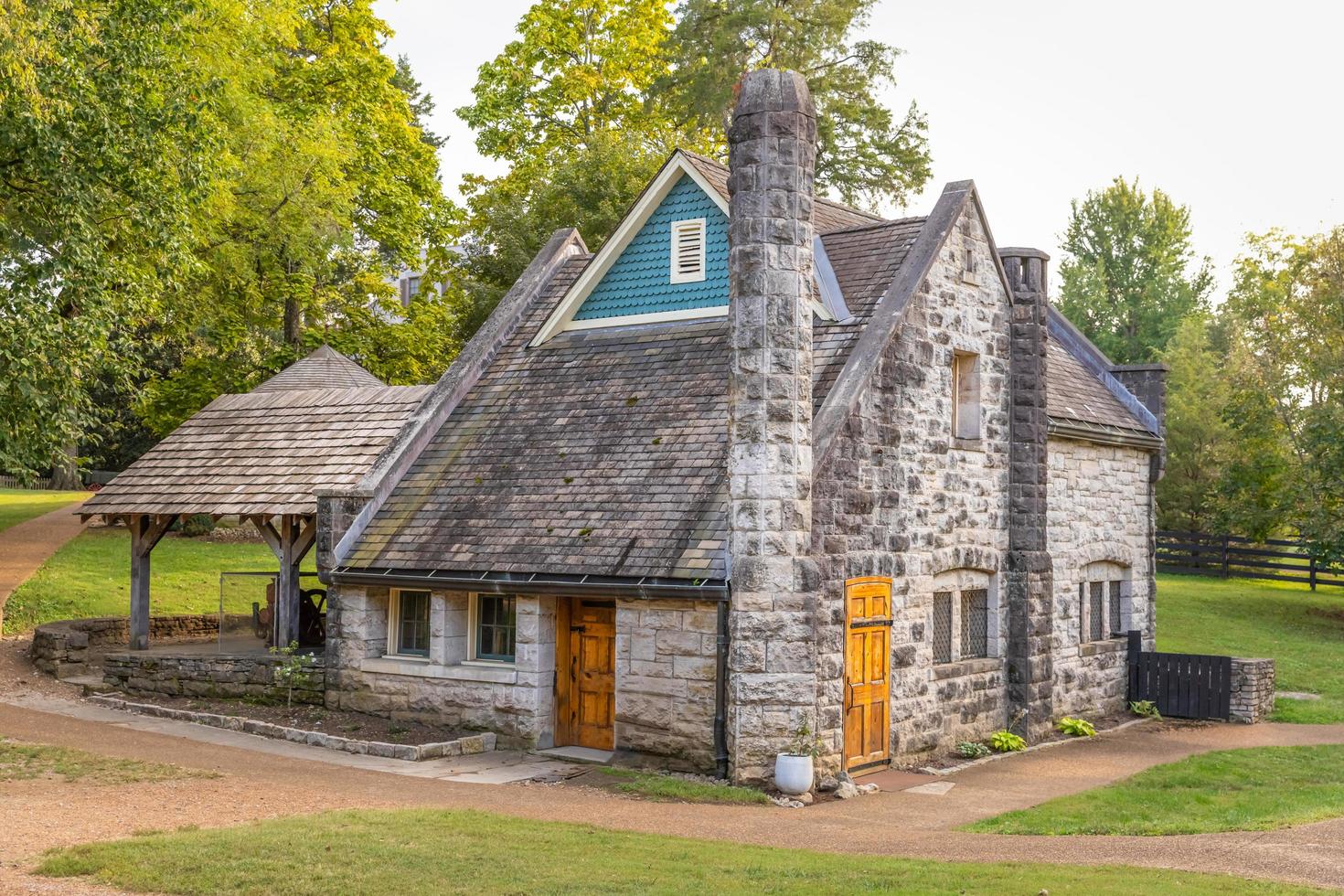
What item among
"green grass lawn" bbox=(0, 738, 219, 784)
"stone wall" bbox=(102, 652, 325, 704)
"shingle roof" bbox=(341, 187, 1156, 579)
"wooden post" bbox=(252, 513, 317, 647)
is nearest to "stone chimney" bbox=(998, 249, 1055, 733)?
"shingle roof" bbox=(341, 187, 1156, 579)

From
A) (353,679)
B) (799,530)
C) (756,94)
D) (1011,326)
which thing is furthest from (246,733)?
(1011,326)

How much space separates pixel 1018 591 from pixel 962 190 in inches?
227

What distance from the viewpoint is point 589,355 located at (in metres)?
18.6

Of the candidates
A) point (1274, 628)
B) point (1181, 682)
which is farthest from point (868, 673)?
point (1274, 628)

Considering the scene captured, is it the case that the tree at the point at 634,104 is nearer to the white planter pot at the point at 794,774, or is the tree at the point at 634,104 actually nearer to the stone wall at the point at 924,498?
the stone wall at the point at 924,498

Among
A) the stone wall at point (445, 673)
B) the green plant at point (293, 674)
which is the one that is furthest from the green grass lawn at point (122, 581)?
the stone wall at point (445, 673)

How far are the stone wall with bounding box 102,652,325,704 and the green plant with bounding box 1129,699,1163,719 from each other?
13040 mm

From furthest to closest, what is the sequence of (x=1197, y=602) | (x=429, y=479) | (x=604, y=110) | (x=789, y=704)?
(x=604, y=110) → (x=1197, y=602) → (x=429, y=479) → (x=789, y=704)

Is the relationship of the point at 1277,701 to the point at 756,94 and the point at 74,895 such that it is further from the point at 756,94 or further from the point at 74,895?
the point at 74,895

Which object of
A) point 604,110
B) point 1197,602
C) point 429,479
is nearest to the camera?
point 429,479

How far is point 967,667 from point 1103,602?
16.4 feet

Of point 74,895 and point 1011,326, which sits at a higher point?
point 1011,326

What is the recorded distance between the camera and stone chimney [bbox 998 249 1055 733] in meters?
18.3

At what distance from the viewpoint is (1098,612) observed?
69.2 ft
